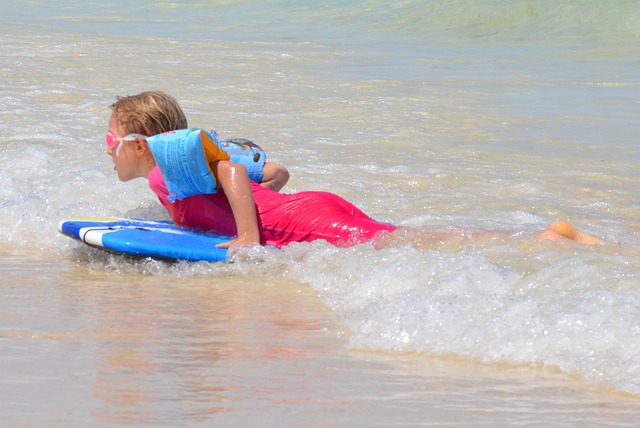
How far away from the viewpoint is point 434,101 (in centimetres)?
993

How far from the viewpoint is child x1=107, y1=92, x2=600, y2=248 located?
16.1 feet

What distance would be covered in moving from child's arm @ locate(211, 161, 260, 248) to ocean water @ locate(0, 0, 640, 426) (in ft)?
0.41

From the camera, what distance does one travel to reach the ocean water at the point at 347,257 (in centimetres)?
315

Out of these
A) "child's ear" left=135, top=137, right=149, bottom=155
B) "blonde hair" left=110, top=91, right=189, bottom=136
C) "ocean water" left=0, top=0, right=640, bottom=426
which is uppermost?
"blonde hair" left=110, top=91, right=189, bottom=136

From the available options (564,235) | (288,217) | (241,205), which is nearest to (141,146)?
(241,205)

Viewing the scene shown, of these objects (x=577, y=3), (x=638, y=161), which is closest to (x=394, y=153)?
(x=638, y=161)

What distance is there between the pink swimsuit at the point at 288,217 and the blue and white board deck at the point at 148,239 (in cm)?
9

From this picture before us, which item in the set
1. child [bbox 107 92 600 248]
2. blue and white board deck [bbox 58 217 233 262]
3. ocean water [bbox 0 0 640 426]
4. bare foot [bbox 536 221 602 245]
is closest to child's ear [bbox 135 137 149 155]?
child [bbox 107 92 600 248]

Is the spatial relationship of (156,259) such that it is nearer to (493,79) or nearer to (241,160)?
(241,160)

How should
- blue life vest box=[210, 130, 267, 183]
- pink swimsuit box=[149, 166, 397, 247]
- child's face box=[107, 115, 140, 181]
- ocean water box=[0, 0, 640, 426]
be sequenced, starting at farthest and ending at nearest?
blue life vest box=[210, 130, 267, 183]
child's face box=[107, 115, 140, 181]
pink swimsuit box=[149, 166, 397, 247]
ocean water box=[0, 0, 640, 426]

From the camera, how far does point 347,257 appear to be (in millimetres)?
4695

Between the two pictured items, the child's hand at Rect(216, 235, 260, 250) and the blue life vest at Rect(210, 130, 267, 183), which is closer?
the child's hand at Rect(216, 235, 260, 250)

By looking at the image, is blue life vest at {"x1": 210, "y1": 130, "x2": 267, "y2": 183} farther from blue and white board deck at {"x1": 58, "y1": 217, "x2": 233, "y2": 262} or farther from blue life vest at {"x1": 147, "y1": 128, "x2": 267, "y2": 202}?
blue and white board deck at {"x1": 58, "y1": 217, "x2": 233, "y2": 262}

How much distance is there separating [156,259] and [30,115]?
166 inches
